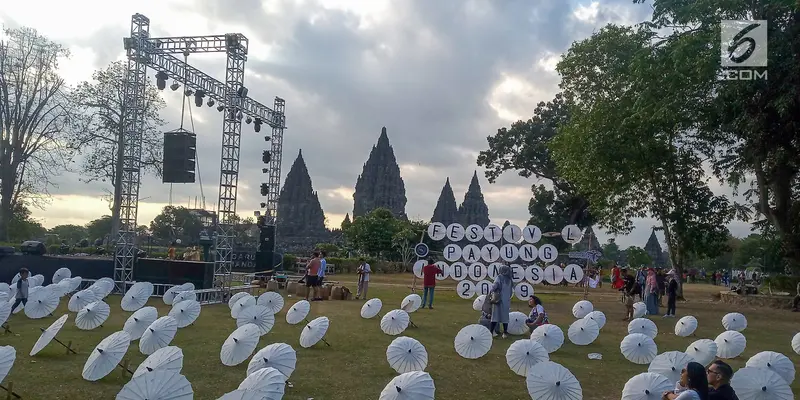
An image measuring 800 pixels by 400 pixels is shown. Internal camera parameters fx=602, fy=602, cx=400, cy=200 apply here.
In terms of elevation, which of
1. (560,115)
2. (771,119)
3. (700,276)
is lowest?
(700,276)

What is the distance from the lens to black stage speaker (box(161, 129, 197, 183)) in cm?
1795

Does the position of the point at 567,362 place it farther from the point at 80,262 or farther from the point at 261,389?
the point at 80,262

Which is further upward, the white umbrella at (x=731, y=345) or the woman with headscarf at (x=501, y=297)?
the woman with headscarf at (x=501, y=297)

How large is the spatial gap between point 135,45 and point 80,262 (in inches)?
292

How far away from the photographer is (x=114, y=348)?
738 centimetres

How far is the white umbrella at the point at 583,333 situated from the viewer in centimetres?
1070

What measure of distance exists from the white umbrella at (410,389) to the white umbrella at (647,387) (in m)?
2.01

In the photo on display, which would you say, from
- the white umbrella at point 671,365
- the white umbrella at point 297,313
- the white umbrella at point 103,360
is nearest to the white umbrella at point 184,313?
the white umbrella at point 297,313

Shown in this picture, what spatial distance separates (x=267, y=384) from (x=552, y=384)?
2.98 metres

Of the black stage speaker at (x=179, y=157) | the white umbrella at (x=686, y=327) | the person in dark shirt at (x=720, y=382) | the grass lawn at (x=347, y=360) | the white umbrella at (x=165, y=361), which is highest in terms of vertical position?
the black stage speaker at (x=179, y=157)

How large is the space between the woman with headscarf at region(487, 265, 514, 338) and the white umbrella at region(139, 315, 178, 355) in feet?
18.6

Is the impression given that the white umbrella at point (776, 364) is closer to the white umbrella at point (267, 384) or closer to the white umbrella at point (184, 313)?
the white umbrella at point (267, 384)

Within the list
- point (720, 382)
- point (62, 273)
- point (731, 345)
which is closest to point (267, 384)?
point (720, 382)

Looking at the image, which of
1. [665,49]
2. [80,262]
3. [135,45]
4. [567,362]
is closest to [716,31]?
[665,49]
